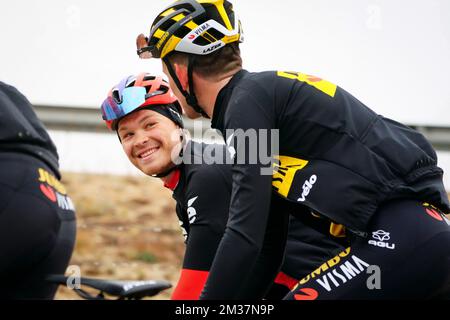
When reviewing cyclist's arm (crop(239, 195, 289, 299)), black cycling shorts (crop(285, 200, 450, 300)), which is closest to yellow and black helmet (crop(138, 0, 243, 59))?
cyclist's arm (crop(239, 195, 289, 299))

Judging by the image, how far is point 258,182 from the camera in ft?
11.9

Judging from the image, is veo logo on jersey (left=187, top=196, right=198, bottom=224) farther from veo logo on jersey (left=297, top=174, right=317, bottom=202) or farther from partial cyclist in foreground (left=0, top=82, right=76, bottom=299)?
veo logo on jersey (left=297, top=174, right=317, bottom=202)

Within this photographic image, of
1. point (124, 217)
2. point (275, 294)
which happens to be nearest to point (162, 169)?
point (275, 294)

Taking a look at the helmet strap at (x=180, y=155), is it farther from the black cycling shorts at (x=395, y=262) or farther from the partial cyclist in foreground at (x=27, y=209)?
the black cycling shorts at (x=395, y=262)

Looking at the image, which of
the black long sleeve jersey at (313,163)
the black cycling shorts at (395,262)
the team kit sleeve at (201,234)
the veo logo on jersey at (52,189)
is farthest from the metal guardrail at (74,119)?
the black cycling shorts at (395,262)

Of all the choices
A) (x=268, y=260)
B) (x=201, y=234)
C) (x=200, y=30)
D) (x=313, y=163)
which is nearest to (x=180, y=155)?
(x=201, y=234)

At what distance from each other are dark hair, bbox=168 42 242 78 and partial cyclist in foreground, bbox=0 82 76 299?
30.2 inches

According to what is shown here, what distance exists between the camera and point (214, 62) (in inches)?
158

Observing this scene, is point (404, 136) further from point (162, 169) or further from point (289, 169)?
point (162, 169)

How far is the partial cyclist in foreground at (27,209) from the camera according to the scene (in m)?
3.87

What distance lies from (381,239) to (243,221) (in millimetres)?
565

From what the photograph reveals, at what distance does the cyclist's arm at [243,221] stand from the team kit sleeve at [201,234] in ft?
2.81

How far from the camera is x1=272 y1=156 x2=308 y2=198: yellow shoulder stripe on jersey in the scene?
377 cm

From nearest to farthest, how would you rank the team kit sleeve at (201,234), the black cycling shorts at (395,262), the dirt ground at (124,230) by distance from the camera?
the black cycling shorts at (395,262)
the team kit sleeve at (201,234)
the dirt ground at (124,230)
